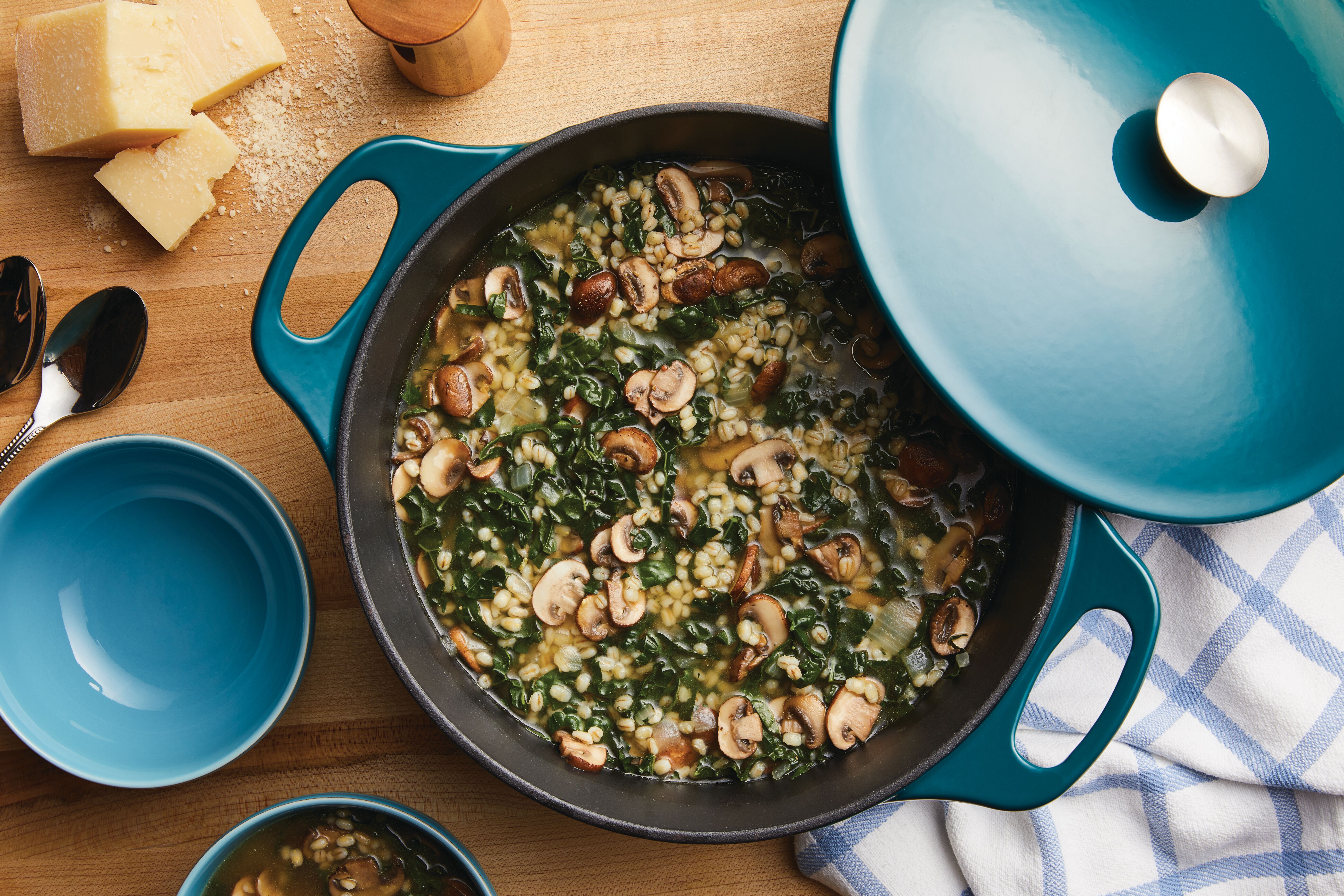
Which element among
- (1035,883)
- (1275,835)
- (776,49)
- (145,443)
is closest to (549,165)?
(776,49)

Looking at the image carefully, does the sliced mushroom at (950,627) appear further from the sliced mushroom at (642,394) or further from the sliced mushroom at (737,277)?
the sliced mushroom at (737,277)

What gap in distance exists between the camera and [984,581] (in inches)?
94.6

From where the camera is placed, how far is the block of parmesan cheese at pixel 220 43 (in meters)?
2.40

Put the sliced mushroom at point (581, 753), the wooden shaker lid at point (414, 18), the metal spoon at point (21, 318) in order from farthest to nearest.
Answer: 1. the metal spoon at point (21, 318)
2. the sliced mushroom at point (581, 753)
3. the wooden shaker lid at point (414, 18)

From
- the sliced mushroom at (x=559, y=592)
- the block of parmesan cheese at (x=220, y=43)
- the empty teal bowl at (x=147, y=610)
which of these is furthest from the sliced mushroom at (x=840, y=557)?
the block of parmesan cheese at (x=220, y=43)

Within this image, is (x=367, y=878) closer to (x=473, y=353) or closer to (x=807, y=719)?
(x=807, y=719)

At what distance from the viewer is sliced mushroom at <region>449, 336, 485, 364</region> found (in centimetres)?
230

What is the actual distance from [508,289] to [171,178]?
105 cm

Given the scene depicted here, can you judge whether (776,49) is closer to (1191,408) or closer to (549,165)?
(549,165)

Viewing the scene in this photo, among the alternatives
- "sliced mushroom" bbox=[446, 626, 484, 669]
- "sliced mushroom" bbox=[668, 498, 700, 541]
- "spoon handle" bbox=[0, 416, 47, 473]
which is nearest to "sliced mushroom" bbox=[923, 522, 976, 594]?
"sliced mushroom" bbox=[668, 498, 700, 541]

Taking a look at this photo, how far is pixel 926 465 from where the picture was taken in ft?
7.51

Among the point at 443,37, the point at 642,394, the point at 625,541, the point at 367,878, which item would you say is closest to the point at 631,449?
the point at 642,394

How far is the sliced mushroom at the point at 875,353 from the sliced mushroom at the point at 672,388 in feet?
1.58

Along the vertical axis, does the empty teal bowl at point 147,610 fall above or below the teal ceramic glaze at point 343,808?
above
